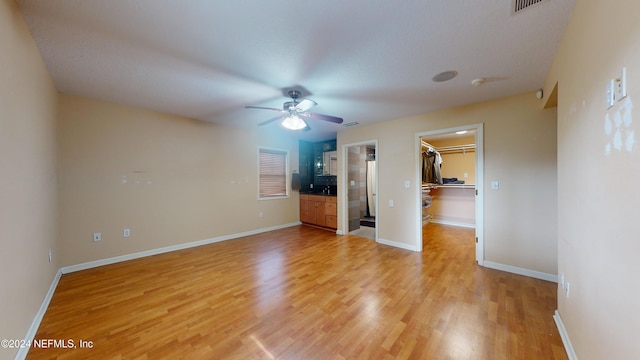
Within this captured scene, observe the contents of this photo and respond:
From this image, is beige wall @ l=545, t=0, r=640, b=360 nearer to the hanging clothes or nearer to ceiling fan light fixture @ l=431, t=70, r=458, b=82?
ceiling fan light fixture @ l=431, t=70, r=458, b=82

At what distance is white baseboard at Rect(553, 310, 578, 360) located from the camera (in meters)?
1.49

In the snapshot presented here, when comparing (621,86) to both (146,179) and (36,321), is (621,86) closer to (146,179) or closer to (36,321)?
(36,321)

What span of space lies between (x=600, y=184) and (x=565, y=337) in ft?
4.33

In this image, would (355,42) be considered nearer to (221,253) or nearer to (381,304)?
(381,304)

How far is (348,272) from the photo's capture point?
2902mm

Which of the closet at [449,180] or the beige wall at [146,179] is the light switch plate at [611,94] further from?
the beige wall at [146,179]

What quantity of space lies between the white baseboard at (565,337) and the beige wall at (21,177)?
141 inches

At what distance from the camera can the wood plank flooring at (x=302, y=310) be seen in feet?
5.24

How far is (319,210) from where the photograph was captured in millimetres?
5477

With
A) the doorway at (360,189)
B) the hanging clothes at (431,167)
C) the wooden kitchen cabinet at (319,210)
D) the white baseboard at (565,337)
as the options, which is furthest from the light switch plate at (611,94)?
the hanging clothes at (431,167)

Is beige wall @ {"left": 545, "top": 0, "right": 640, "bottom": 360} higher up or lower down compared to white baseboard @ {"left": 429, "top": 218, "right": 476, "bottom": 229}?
higher up

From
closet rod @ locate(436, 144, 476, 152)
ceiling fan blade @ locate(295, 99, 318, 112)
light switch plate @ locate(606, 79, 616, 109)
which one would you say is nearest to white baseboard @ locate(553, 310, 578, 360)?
light switch plate @ locate(606, 79, 616, 109)

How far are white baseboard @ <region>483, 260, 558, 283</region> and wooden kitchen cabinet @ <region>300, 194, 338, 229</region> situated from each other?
2.90m

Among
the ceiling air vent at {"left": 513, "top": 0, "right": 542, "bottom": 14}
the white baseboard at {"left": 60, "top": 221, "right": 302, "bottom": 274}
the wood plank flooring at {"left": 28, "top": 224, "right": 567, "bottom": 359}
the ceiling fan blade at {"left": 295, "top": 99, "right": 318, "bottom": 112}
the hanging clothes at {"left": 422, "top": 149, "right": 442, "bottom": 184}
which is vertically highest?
the ceiling air vent at {"left": 513, "top": 0, "right": 542, "bottom": 14}
